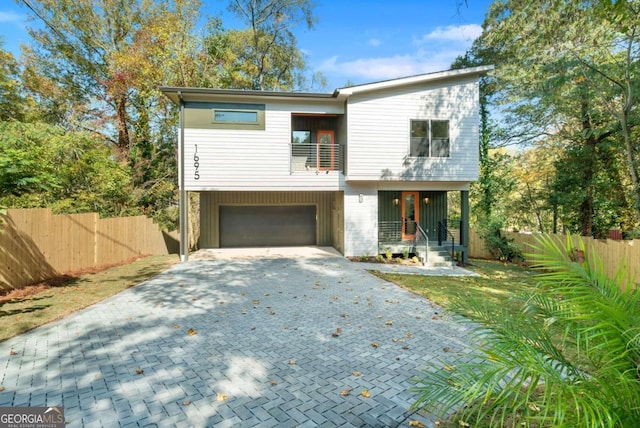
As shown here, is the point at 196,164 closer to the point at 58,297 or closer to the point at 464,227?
the point at 58,297

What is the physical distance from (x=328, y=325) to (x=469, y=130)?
1030 cm

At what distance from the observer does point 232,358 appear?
14.1 feet

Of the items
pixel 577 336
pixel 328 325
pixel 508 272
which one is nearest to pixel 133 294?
pixel 328 325

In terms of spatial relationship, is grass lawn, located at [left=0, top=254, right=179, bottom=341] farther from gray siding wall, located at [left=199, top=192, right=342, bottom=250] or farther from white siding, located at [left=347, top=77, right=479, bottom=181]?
white siding, located at [left=347, top=77, right=479, bottom=181]

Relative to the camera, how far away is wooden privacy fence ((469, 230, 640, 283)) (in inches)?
67.0

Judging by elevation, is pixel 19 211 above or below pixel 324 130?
below

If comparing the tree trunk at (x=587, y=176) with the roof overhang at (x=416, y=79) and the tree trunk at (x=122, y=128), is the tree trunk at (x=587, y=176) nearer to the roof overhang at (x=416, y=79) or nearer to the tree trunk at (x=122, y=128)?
→ the roof overhang at (x=416, y=79)

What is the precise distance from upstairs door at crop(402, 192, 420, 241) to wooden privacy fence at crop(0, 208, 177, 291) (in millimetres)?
11203

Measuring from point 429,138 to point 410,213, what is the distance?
348cm

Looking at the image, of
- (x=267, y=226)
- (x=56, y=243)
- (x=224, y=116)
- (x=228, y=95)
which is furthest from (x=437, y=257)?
(x=56, y=243)

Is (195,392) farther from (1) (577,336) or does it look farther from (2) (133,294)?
(2) (133,294)

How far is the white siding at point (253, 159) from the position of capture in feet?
38.3

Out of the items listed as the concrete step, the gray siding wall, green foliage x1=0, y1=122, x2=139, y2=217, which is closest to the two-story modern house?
the concrete step

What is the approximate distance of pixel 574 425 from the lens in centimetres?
125
